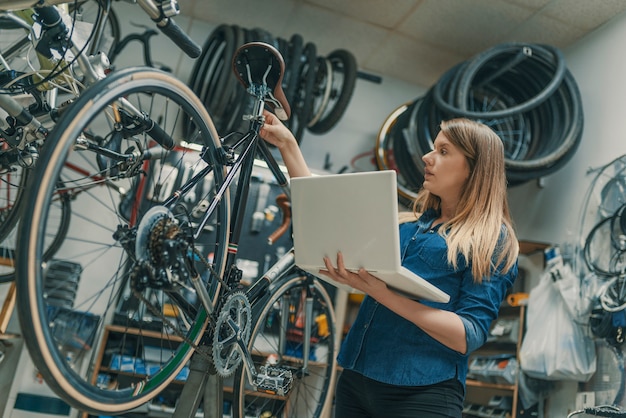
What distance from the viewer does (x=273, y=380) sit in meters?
1.59

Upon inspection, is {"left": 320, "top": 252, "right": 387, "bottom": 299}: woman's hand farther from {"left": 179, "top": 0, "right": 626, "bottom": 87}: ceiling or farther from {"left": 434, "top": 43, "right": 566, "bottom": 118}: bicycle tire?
{"left": 179, "top": 0, "right": 626, "bottom": 87}: ceiling

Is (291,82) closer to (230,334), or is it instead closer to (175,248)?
(230,334)

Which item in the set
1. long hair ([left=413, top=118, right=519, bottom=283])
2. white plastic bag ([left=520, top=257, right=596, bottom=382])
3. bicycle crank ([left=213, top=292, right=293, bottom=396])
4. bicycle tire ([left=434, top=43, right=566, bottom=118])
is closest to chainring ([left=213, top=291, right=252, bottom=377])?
bicycle crank ([left=213, top=292, right=293, bottom=396])

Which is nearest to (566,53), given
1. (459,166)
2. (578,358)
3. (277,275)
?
(578,358)

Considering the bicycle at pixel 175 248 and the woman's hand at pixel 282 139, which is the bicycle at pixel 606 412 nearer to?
the bicycle at pixel 175 248

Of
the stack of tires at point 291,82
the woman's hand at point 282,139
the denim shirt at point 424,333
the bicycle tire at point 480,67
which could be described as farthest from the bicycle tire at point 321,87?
the denim shirt at point 424,333

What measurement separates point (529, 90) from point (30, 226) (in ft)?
10.6

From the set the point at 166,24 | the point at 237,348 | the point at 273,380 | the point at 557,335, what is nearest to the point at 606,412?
the point at 557,335

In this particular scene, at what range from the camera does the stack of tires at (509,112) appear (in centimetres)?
309

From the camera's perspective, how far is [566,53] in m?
3.75

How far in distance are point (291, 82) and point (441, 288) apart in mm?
2164

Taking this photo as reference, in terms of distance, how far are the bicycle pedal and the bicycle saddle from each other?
2.47 feet

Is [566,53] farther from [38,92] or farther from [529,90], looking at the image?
[38,92]

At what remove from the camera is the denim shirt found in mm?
1411
